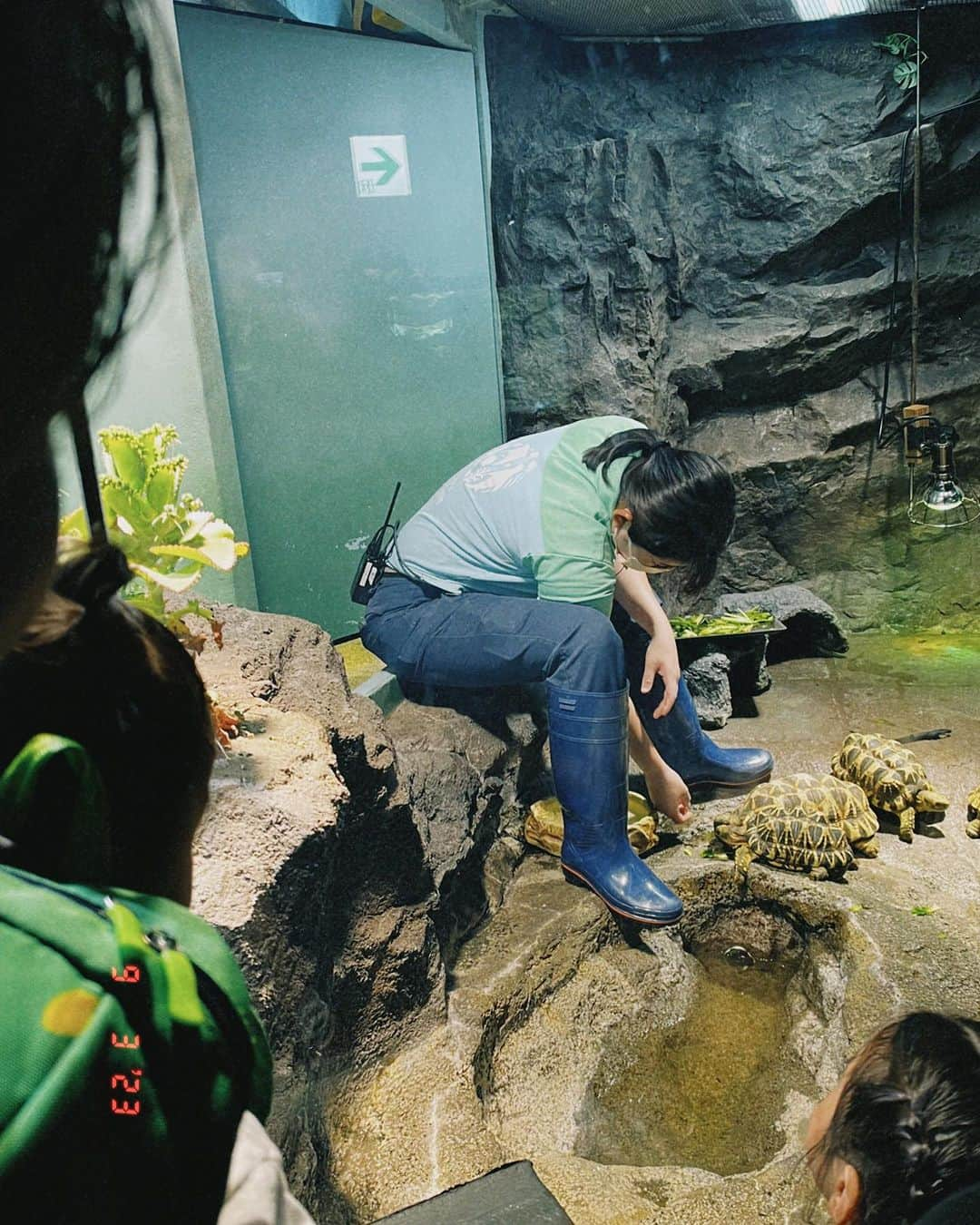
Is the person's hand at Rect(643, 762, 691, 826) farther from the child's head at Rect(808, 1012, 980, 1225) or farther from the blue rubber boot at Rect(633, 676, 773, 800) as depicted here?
the child's head at Rect(808, 1012, 980, 1225)

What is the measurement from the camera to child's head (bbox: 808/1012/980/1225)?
46.2 inches

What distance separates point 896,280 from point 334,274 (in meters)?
2.97

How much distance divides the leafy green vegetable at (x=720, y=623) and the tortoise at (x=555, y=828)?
1.12 m

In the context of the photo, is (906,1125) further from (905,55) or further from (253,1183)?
(905,55)

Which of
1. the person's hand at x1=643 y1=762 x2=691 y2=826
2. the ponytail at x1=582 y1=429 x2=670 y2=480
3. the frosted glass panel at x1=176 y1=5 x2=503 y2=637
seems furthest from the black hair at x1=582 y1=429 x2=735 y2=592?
the frosted glass panel at x1=176 y1=5 x2=503 y2=637

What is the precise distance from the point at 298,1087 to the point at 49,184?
6.17ft

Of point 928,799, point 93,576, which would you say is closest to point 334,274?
point 928,799

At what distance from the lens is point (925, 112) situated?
479 cm

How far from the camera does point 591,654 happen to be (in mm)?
2836

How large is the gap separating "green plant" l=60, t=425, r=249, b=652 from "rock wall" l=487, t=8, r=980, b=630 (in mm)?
2965

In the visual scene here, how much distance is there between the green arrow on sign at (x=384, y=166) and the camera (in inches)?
152

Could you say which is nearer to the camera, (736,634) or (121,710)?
(121,710)

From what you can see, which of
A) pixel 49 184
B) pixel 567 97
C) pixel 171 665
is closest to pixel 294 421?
pixel 567 97

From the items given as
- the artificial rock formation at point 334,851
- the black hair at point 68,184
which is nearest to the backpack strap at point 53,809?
the black hair at point 68,184
